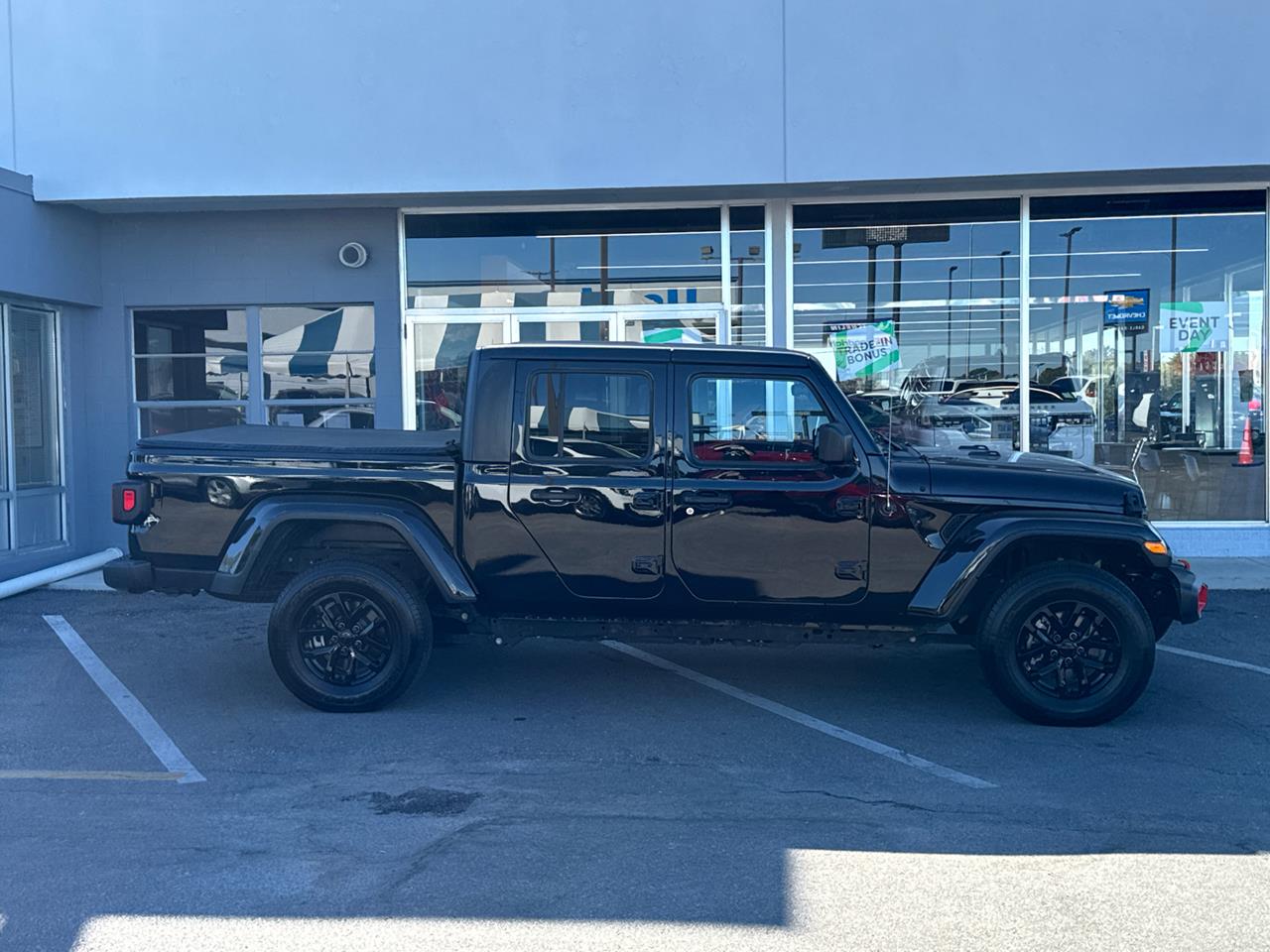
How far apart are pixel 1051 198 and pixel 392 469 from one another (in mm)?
8092

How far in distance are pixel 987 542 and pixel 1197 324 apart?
6984 mm

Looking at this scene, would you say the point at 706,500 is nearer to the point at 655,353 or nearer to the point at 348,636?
the point at 655,353

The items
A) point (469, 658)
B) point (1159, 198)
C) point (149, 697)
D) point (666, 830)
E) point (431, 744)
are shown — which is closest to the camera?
point (666, 830)

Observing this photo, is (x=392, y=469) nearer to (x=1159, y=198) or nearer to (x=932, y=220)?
(x=932, y=220)

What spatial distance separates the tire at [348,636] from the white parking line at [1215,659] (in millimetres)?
5169

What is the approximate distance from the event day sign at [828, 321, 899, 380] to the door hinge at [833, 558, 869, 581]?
19.1ft

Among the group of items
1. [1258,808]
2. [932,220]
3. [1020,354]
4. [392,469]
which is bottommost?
[1258,808]

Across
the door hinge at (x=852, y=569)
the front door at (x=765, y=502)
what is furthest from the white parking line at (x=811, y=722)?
the door hinge at (x=852, y=569)

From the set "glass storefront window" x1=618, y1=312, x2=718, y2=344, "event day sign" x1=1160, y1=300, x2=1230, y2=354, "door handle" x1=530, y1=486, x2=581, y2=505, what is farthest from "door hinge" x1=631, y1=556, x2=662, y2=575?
"event day sign" x1=1160, y1=300, x2=1230, y2=354

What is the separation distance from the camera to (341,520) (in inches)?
256

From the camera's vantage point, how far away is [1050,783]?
5.58m

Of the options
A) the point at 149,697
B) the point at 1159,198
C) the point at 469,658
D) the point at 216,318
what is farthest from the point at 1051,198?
the point at 149,697

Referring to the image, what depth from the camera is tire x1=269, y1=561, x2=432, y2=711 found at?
21.5ft

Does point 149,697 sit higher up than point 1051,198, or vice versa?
point 1051,198
